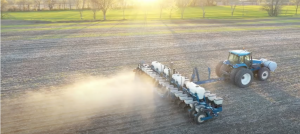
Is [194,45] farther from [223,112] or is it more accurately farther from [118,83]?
[223,112]

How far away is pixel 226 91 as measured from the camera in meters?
13.1

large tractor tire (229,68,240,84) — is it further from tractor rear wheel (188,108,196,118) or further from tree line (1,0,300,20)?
tree line (1,0,300,20)

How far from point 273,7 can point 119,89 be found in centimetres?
5446

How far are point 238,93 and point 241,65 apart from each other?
1.48m

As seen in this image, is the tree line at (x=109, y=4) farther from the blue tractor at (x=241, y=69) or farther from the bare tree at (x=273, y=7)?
the blue tractor at (x=241, y=69)

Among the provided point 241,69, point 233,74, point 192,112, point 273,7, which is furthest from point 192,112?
point 273,7

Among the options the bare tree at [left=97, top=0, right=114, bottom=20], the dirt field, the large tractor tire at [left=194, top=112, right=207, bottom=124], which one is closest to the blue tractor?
the dirt field

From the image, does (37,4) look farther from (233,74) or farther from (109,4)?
(233,74)

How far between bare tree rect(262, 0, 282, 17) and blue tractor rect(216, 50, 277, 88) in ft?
157

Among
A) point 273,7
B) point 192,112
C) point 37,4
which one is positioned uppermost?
point 37,4

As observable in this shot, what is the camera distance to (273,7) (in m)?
57.2

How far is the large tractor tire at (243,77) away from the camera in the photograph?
13.1 metres

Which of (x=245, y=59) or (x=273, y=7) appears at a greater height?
(x=273, y=7)

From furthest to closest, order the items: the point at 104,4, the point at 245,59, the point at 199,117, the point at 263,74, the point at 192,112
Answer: the point at 104,4, the point at 263,74, the point at 245,59, the point at 192,112, the point at 199,117
